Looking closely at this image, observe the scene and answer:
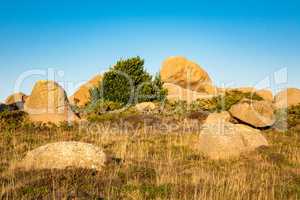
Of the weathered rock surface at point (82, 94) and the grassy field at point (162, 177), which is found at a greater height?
the weathered rock surface at point (82, 94)

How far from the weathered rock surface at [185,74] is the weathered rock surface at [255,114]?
36.8 m

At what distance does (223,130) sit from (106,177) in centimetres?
610

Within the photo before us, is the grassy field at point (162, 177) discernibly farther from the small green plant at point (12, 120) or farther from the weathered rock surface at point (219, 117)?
the weathered rock surface at point (219, 117)

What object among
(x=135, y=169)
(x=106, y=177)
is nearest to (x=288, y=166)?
(x=135, y=169)

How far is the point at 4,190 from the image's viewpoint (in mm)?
7008

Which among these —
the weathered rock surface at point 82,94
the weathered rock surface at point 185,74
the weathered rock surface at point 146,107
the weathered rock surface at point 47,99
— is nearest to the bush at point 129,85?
the weathered rock surface at point 146,107

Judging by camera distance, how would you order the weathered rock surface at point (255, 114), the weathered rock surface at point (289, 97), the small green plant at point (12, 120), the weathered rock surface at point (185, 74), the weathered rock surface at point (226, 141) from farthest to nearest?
the weathered rock surface at point (185, 74)
the weathered rock surface at point (289, 97)
the weathered rock surface at point (255, 114)
the small green plant at point (12, 120)
the weathered rock surface at point (226, 141)

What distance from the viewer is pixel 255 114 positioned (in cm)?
2270

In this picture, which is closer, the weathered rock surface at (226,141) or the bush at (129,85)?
the weathered rock surface at (226,141)

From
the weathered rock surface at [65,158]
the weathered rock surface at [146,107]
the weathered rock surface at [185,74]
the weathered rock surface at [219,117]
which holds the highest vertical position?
Result: the weathered rock surface at [185,74]

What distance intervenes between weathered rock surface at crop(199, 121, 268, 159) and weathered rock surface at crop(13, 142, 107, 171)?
4.14 meters

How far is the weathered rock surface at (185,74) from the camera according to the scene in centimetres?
6041

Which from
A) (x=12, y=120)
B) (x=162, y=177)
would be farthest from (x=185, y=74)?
(x=162, y=177)

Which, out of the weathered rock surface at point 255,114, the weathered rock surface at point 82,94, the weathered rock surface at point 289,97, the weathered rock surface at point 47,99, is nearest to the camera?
the weathered rock surface at point 255,114
